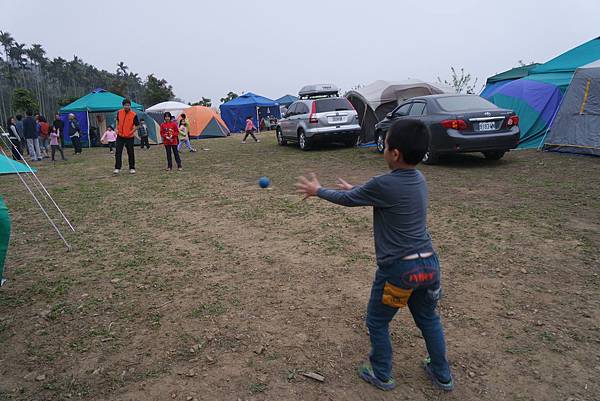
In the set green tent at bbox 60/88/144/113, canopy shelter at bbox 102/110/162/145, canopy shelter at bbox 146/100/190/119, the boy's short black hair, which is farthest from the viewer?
canopy shelter at bbox 146/100/190/119

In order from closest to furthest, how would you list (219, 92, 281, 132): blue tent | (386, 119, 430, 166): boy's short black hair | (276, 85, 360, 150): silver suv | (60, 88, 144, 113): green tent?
(386, 119, 430, 166): boy's short black hair, (276, 85, 360, 150): silver suv, (60, 88, 144, 113): green tent, (219, 92, 281, 132): blue tent

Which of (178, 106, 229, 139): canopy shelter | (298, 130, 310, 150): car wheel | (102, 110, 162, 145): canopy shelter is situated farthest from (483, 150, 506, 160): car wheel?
(178, 106, 229, 139): canopy shelter

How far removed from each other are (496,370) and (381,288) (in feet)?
3.22

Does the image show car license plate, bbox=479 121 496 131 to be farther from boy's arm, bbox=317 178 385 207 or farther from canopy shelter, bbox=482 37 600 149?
boy's arm, bbox=317 178 385 207

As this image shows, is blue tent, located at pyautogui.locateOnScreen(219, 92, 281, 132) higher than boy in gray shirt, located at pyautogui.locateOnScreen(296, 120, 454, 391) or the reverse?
higher

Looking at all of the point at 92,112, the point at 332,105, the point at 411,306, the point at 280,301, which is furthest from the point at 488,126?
the point at 92,112

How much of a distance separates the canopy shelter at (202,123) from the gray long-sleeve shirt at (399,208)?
2444cm

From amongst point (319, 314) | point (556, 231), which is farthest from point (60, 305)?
point (556, 231)

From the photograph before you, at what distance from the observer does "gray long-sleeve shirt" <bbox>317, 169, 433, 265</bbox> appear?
229cm

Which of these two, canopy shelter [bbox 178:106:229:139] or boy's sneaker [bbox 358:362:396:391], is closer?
boy's sneaker [bbox 358:362:396:391]

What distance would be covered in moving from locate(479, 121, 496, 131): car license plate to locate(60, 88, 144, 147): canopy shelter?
1847 centimetres

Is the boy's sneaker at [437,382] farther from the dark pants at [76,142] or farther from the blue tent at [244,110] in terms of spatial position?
the blue tent at [244,110]

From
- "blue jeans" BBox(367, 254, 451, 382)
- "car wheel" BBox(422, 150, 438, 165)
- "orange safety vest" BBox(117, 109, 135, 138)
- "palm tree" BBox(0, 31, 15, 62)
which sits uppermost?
"palm tree" BBox(0, 31, 15, 62)

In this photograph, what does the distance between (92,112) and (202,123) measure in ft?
20.2
